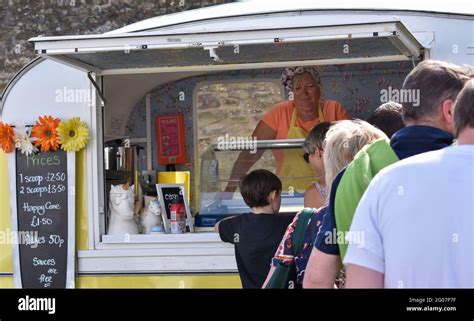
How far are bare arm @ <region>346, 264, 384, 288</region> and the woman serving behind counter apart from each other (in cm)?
370

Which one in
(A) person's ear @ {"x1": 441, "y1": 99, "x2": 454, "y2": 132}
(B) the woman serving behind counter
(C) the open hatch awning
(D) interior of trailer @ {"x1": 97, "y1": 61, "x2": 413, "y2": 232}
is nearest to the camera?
(A) person's ear @ {"x1": 441, "y1": 99, "x2": 454, "y2": 132}

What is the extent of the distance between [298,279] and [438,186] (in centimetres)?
100

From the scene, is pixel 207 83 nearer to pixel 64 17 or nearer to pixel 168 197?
pixel 168 197

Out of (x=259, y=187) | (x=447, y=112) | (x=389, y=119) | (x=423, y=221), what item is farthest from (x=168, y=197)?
(x=423, y=221)

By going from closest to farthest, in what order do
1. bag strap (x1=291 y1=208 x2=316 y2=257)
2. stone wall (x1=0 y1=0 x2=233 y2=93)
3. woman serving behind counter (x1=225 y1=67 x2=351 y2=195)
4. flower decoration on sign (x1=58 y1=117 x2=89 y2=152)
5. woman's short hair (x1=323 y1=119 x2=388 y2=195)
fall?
woman's short hair (x1=323 y1=119 x2=388 y2=195) < bag strap (x1=291 y1=208 x2=316 y2=257) < flower decoration on sign (x1=58 y1=117 x2=89 y2=152) < woman serving behind counter (x1=225 y1=67 x2=351 y2=195) < stone wall (x1=0 y1=0 x2=233 y2=93)

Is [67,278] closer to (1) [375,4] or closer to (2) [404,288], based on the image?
(1) [375,4]

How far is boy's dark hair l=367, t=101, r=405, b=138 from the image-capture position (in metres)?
4.03

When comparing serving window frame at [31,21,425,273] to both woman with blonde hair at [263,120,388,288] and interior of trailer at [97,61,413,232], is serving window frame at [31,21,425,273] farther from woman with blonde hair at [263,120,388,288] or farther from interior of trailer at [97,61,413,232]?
woman with blonde hair at [263,120,388,288]

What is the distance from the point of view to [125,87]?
688 cm

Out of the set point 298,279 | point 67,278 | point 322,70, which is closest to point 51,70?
point 67,278

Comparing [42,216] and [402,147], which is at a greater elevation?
[402,147]

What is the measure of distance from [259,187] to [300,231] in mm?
1105

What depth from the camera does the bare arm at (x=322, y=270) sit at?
298 centimetres

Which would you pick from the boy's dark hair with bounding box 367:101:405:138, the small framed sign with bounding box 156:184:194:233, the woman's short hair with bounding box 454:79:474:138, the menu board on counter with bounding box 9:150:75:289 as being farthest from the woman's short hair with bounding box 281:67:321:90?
the woman's short hair with bounding box 454:79:474:138
